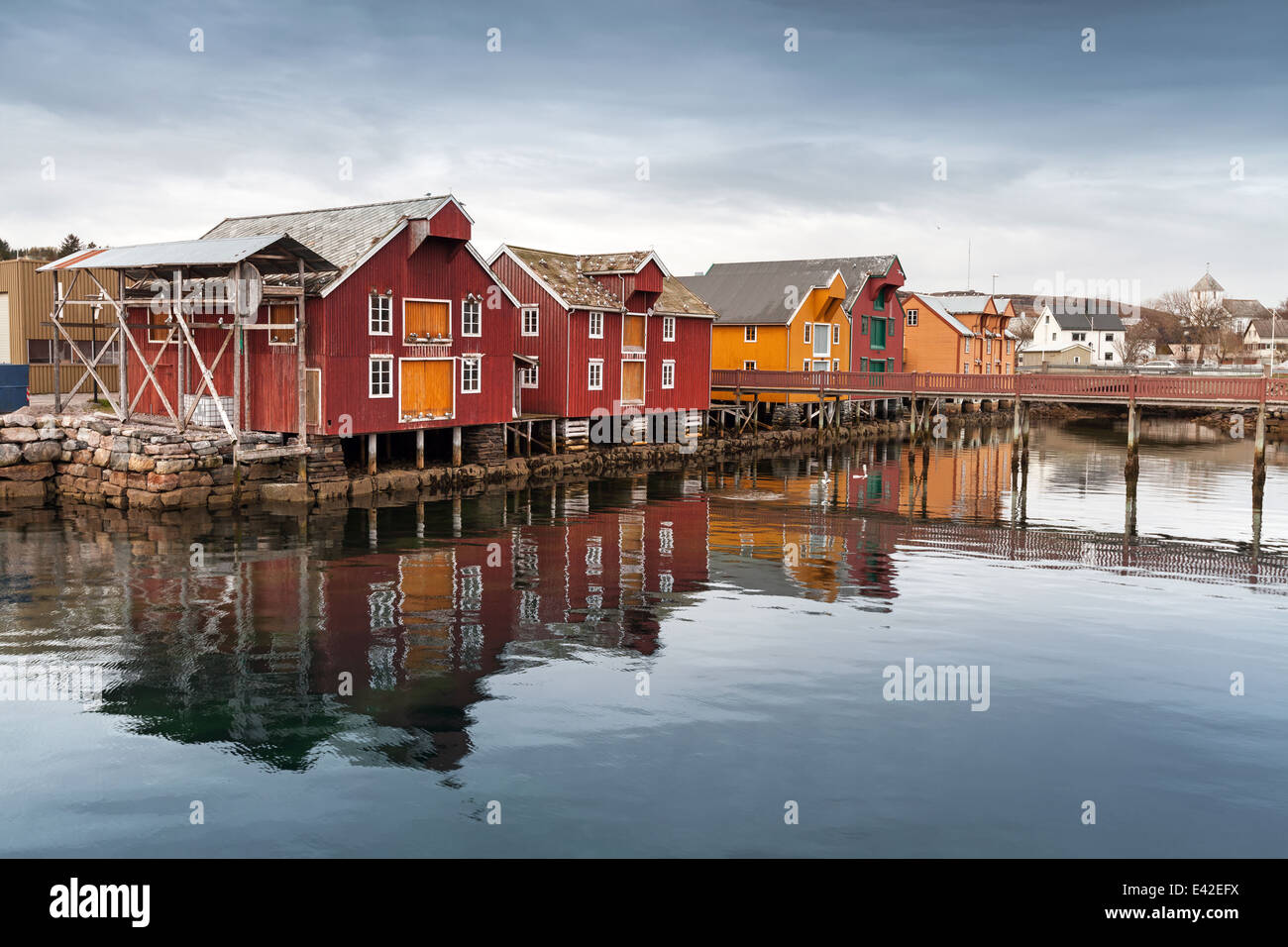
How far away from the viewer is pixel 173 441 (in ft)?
100

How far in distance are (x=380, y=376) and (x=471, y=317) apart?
4.63 meters

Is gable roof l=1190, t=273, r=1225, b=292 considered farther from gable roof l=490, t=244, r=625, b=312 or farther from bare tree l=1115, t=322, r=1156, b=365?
gable roof l=490, t=244, r=625, b=312

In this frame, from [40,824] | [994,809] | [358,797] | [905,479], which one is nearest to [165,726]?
[40,824]

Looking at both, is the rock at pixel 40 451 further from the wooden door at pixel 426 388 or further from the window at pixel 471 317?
the window at pixel 471 317

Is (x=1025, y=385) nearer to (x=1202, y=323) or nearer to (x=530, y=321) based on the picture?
(x=530, y=321)

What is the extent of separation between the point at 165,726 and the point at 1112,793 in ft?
37.5

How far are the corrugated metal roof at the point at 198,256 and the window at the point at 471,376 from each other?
6240 millimetres

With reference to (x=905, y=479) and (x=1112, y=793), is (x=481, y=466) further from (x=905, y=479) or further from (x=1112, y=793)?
(x=1112, y=793)

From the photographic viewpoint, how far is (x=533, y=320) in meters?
43.8

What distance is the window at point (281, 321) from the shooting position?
32.3 m

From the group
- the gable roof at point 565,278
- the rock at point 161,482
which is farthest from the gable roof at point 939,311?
the rock at point 161,482

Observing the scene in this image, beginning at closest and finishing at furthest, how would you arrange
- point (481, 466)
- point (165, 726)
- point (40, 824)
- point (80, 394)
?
point (40, 824)
point (165, 726)
point (481, 466)
point (80, 394)

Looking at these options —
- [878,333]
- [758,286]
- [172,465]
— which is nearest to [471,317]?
[172,465]
